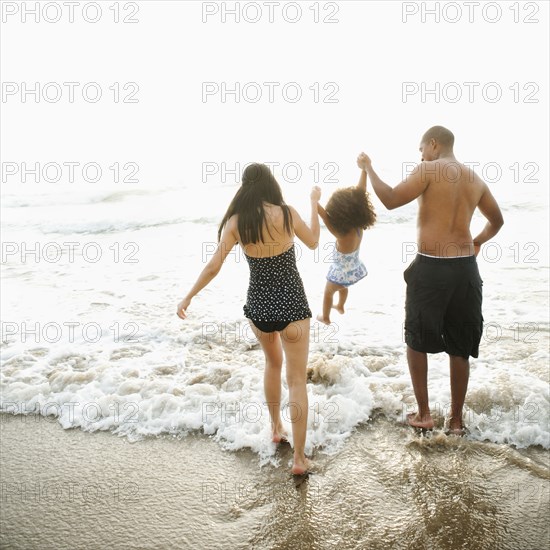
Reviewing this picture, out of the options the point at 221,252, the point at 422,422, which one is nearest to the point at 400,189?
the point at 221,252

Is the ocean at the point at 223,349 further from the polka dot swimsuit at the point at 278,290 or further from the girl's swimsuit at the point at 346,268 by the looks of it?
the polka dot swimsuit at the point at 278,290

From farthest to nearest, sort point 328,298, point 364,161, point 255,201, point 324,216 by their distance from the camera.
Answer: point 328,298 < point 324,216 < point 364,161 < point 255,201

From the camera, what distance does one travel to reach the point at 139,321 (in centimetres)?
Result: 633

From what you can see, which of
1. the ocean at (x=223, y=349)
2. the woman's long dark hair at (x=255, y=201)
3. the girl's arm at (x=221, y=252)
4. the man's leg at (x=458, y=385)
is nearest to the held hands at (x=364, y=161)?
the woman's long dark hair at (x=255, y=201)

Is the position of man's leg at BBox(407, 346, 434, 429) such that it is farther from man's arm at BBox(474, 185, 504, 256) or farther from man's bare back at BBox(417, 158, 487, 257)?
man's arm at BBox(474, 185, 504, 256)

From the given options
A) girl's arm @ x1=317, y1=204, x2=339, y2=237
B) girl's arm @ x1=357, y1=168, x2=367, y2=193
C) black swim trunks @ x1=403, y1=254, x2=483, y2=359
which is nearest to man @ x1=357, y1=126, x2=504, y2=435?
black swim trunks @ x1=403, y1=254, x2=483, y2=359

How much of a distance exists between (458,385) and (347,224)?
158cm

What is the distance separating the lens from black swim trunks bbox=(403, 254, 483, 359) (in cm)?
336

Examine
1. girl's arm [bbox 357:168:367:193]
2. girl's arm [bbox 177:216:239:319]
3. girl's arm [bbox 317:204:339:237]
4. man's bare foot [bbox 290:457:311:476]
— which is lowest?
man's bare foot [bbox 290:457:311:476]

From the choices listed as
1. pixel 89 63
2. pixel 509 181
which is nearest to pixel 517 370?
pixel 509 181

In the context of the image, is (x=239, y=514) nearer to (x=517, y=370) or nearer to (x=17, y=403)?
(x=17, y=403)

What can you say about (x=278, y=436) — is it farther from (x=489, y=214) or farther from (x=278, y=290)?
(x=489, y=214)

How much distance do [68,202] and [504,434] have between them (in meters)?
17.7

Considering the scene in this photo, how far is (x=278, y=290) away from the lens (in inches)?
123
